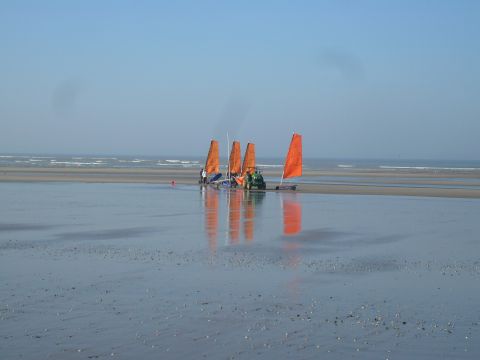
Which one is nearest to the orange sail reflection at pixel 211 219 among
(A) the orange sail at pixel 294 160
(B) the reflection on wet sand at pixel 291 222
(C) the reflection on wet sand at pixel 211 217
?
(C) the reflection on wet sand at pixel 211 217

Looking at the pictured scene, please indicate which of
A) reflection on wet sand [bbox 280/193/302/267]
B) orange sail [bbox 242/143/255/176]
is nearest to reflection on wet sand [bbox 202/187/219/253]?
reflection on wet sand [bbox 280/193/302/267]

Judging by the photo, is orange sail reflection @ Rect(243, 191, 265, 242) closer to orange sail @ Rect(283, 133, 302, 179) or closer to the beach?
the beach

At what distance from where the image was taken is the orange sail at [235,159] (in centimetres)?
5025

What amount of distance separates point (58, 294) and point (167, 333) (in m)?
2.82

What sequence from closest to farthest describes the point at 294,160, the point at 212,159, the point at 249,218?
1. the point at 249,218
2. the point at 294,160
3. the point at 212,159

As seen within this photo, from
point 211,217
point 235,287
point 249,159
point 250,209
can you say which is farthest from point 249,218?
point 249,159

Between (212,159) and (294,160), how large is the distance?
8.19 m

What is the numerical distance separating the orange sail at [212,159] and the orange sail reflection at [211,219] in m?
13.1

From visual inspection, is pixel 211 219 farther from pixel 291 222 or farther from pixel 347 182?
pixel 347 182

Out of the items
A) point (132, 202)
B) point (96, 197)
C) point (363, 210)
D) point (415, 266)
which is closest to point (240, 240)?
point (415, 266)

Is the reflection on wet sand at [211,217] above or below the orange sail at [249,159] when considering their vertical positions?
below

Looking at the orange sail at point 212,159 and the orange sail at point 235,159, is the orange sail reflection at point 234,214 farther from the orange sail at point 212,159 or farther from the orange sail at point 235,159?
the orange sail at point 212,159

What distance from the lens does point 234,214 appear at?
86.8 feet

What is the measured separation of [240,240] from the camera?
738 inches
